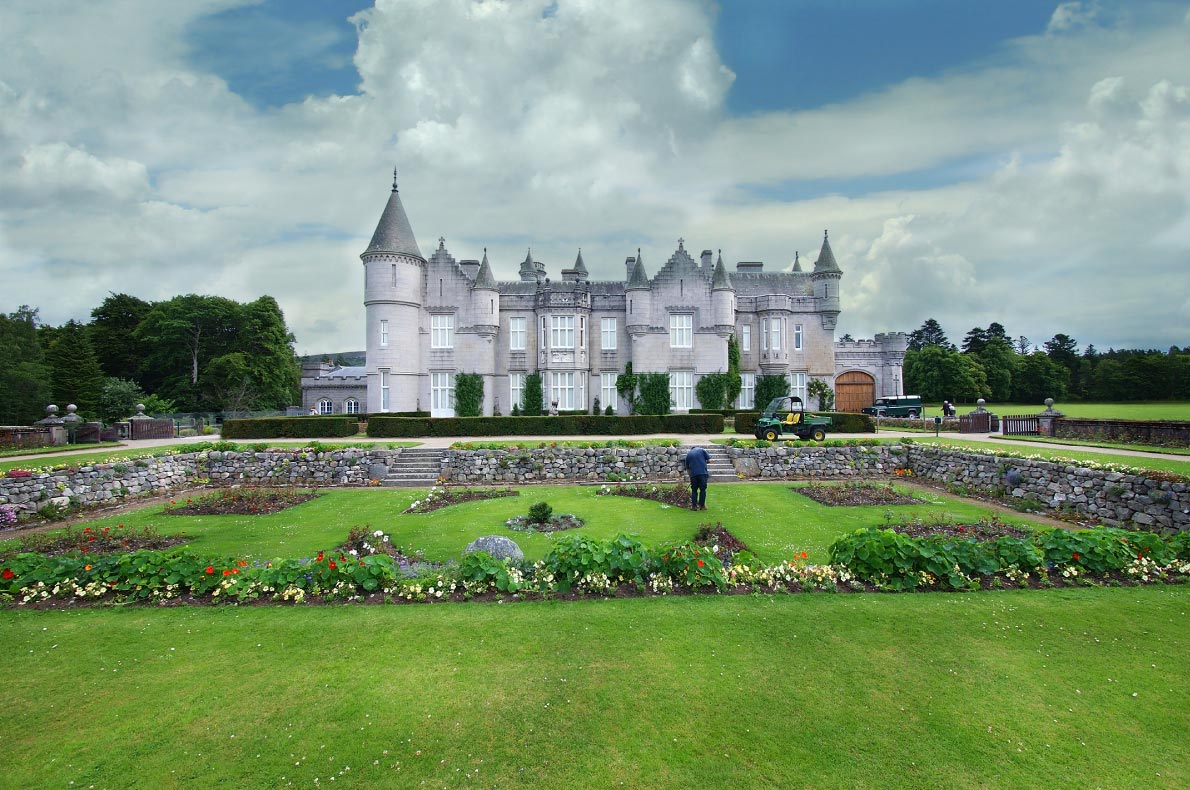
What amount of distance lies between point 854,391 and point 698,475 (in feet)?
120

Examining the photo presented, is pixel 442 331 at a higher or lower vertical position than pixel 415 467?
higher

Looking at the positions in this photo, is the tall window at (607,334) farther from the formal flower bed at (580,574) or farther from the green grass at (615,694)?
the green grass at (615,694)

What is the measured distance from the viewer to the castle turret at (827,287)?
4203 centimetres

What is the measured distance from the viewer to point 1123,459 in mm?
16172

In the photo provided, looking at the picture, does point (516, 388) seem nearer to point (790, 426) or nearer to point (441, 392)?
point (441, 392)

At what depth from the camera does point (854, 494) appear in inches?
673

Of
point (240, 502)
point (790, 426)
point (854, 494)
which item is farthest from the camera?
point (790, 426)

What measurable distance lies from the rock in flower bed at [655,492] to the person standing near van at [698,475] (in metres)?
0.49

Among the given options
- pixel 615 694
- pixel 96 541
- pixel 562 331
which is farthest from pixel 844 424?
pixel 96 541

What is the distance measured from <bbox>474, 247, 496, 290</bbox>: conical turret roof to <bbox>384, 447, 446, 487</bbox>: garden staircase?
57.1ft

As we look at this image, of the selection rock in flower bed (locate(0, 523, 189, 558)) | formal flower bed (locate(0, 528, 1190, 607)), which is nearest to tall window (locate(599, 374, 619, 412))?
rock in flower bed (locate(0, 523, 189, 558))

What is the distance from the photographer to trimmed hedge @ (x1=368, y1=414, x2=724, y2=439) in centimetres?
2684

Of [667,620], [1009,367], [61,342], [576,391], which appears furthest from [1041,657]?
[1009,367]

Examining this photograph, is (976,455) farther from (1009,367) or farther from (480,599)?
(1009,367)
